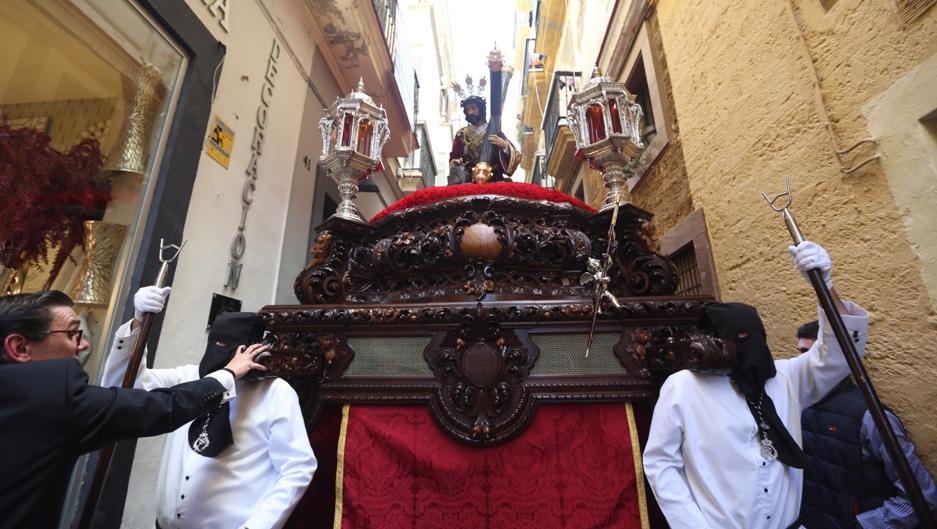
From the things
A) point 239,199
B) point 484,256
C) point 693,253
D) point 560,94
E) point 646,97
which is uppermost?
point 560,94

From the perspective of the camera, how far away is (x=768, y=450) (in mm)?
1494

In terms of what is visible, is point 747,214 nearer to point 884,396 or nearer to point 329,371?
point 884,396

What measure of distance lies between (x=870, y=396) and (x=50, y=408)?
2.62 metres

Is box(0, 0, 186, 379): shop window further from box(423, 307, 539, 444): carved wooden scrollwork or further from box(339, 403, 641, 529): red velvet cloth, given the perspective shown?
box(423, 307, 539, 444): carved wooden scrollwork

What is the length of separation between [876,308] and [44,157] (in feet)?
15.2

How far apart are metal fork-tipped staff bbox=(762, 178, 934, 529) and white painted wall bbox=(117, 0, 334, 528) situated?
337 cm

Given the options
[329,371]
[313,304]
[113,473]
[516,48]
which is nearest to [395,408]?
[329,371]

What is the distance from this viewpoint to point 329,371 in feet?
6.40

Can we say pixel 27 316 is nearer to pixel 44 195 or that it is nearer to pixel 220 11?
pixel 44 195

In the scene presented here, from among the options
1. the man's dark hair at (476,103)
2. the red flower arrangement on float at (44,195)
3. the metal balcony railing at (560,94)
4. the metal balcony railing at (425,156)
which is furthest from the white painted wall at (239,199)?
the metal balcony railing at (425,156)

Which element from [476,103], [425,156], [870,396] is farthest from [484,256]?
[425,156]

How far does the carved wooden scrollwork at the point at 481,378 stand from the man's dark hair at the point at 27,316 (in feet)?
4.65

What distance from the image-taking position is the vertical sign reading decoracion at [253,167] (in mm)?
3184

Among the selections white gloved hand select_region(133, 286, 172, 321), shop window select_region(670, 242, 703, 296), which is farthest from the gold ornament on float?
shop window select_region(670, 242, 703, 296)
